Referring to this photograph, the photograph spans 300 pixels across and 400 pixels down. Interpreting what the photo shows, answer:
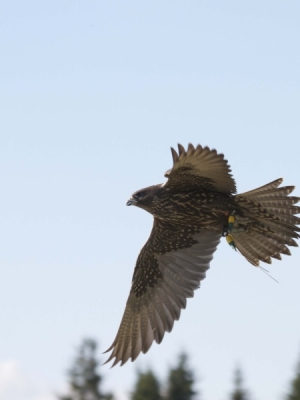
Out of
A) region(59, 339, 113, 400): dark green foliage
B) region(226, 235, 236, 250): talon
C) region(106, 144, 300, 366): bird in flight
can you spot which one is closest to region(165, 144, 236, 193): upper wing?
region(106, 144, 300, 366): bird in flight

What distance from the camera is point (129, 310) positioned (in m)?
19.2

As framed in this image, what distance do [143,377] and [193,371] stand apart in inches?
56.6

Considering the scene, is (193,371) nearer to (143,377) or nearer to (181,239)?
(143,377)

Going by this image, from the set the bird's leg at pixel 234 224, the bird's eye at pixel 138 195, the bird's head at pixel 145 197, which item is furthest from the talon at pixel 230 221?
the bird's eye at pixel 138 195

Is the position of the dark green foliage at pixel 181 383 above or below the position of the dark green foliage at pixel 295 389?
above

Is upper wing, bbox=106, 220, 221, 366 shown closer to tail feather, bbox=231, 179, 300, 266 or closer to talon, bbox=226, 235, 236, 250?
talon, bbox=226, 235, 236, 250

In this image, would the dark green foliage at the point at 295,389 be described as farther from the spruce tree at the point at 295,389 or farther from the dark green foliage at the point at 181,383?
the dark green foliage at the point at 181,383

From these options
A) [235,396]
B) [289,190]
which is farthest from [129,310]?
[235,396]

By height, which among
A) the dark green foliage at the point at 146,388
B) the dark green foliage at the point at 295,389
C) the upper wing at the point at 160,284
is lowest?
the upper wing at the point at 160,284

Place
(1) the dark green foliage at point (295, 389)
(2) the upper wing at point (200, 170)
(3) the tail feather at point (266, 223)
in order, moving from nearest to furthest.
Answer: (2) the upper wing at point (200, 170)
(3) the tail feather at point (266, 223)
(1) the dark green foliage at point (295, 389)

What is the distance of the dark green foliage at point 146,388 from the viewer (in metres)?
31.9

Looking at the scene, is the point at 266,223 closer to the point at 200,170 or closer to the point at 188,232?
the point at 188,232

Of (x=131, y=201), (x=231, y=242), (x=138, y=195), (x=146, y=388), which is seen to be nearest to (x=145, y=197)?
(x=138, y=195)

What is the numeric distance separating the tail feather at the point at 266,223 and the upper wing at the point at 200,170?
0.47 m
